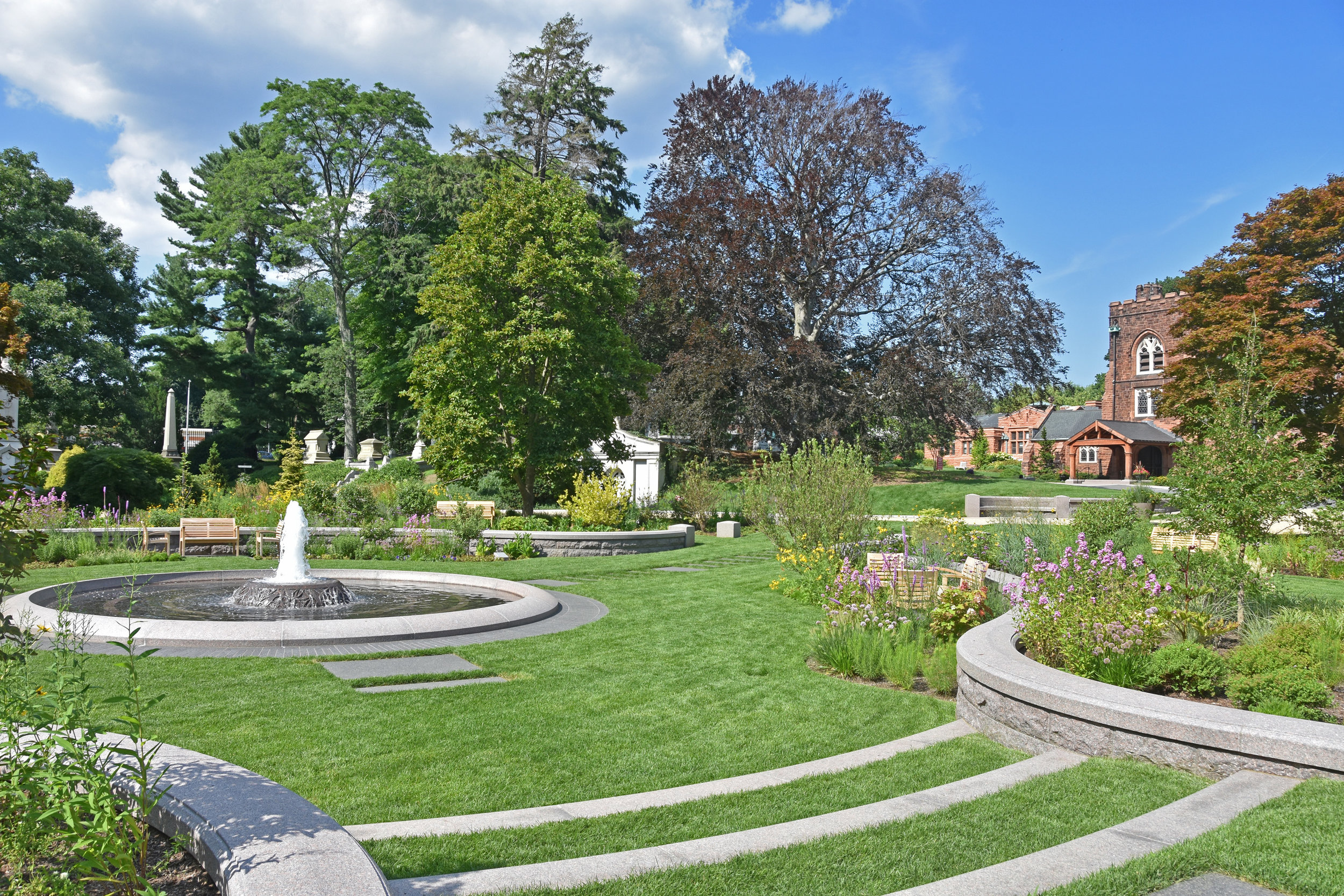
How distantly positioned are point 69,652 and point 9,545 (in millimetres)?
577

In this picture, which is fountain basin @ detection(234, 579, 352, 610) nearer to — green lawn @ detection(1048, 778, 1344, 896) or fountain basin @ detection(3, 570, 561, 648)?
fountain basin @ detection(3, 570, 561, 648)

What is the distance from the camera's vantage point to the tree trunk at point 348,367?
37250 millimetres

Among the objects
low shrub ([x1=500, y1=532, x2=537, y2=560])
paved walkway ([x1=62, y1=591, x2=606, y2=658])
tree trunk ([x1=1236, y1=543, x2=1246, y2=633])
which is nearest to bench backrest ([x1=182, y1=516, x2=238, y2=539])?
low shrub ([x1=500, y1=532, x2=537, y2=560])

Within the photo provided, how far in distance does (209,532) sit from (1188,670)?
15547 millimetres

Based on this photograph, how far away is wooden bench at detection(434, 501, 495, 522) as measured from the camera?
18.7 m

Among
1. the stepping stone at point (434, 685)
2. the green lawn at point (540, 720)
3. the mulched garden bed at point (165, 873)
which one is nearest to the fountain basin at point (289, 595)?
the green lawn at point (540, 720)

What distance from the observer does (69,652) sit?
3201 millimetres

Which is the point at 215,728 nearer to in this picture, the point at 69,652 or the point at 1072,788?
the point at 69,652

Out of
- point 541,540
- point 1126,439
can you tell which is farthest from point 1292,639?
point 1126,439

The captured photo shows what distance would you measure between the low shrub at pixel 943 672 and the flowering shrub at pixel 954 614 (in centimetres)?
116

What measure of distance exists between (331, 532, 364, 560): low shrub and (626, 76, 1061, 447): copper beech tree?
16357 mm

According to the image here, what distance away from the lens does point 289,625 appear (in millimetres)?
8266

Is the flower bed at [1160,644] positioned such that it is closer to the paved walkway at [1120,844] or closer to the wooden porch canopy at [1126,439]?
the paved walkway at [1120,844]

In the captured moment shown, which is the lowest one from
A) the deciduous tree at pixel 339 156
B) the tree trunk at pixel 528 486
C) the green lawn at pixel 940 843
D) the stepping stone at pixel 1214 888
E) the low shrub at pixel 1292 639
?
the green lawn at pixel 940 843
